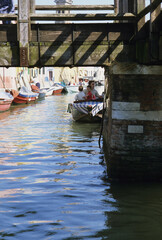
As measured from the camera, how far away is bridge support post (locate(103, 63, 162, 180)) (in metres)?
8.90

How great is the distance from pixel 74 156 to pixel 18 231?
6152 mm

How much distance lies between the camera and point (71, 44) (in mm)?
9633

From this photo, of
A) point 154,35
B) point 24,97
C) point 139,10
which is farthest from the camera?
point 24,97

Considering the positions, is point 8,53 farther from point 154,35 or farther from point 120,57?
point 154,35

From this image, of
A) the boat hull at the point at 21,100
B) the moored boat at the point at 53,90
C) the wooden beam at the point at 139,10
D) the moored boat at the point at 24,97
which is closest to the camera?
the wooden beam at the point at 139,10

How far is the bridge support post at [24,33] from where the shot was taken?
9266mm

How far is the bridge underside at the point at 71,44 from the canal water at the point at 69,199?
2.56 metres

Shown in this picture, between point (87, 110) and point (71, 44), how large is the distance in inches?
421

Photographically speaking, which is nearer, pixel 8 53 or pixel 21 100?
pixel 8 53

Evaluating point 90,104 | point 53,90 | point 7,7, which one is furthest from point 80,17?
point 53,90

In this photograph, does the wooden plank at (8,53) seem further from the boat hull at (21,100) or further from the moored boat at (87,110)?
the boat hull at (21,100)

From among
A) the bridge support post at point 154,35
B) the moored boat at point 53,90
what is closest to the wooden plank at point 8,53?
the bridge support post at point 154,35

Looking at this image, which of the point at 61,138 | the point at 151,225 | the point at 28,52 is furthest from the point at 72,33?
the point at 61,138

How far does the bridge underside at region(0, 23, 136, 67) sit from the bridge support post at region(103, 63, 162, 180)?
814 millimetres
